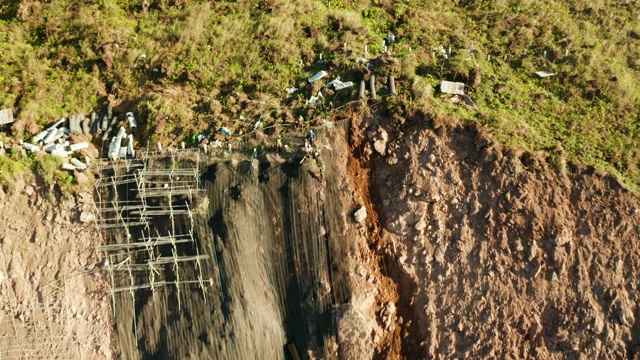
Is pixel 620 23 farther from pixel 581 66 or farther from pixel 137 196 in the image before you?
pixel 137 196

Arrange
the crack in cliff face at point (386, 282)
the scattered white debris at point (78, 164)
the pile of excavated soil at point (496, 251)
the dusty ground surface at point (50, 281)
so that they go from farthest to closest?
the scattered white debris at point (78, 164), the dusty ground surface at point (50, 281), the crack in cliff face at point (386, 282), the pile of excavated soil at point (496, 251)

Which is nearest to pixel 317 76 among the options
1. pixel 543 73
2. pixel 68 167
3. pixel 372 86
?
pixel 372 86

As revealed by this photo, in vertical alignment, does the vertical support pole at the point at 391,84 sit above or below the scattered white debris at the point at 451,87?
above

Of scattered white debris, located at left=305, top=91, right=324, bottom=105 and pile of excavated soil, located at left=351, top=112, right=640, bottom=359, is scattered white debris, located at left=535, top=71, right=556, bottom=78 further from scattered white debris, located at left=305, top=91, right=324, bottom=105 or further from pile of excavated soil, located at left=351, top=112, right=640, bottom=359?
scattered white debris, located at left=305, top=91, right=324, bottom=105

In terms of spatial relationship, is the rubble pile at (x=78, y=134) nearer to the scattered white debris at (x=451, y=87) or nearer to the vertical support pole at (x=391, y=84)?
the vertical support pole at (x=391, y=84)

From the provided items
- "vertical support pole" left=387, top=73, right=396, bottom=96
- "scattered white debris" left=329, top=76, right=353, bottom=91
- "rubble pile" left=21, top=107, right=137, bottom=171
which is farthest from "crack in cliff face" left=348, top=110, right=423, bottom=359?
"rubble pile" left=21, top=107, right=137, bottom=171

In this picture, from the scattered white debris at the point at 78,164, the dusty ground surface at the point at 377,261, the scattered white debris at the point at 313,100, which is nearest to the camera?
the dusty ground surface at the point at 377,261

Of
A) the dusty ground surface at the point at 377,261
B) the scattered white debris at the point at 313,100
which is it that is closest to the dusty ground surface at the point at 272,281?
the dusty ground surface at the point at 377,261

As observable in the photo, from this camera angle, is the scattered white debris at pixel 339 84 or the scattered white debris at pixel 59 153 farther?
the scattered white debris at pixel 339 84
